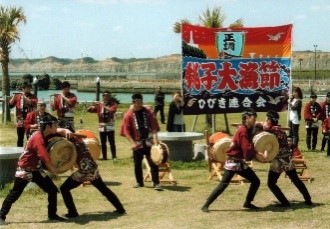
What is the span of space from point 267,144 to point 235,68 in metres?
7.74

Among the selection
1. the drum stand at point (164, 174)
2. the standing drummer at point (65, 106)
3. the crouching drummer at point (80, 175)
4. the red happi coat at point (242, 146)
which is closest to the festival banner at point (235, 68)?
the standing drummer at point (65, 106)

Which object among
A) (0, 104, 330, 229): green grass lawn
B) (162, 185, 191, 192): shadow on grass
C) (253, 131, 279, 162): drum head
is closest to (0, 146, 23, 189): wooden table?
(0, 104, 330, 229): green grass lawn

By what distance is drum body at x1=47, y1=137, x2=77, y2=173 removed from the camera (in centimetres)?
916

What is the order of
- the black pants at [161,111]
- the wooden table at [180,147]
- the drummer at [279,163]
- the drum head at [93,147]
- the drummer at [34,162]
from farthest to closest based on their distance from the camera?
the black pants at [161,111]
the wooden table at [180,147]
the drum head at [93,147]
the drummer at [279,163]
the drummer at [34,162]

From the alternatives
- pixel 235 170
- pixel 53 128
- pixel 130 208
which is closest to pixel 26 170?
pixel 53 128

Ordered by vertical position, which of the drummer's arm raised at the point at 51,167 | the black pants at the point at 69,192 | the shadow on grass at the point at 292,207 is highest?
the drummer's arm raised at the point at 51,167

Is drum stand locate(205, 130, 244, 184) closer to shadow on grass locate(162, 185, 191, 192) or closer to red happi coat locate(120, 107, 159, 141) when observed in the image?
shadow on grass locate(162, 185, 191, 192)

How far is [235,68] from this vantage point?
689 inches

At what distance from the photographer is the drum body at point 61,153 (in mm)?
9156

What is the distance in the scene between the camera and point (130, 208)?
10.2 meters

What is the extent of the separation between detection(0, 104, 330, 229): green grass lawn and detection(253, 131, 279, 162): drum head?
0.88m

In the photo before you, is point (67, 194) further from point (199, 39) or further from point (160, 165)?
point (199, 39)

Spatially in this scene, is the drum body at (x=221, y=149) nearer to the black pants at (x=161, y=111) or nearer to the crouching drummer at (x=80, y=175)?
the crouching drummer at (x=80, y=175)

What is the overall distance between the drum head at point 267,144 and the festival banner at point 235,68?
683cm
